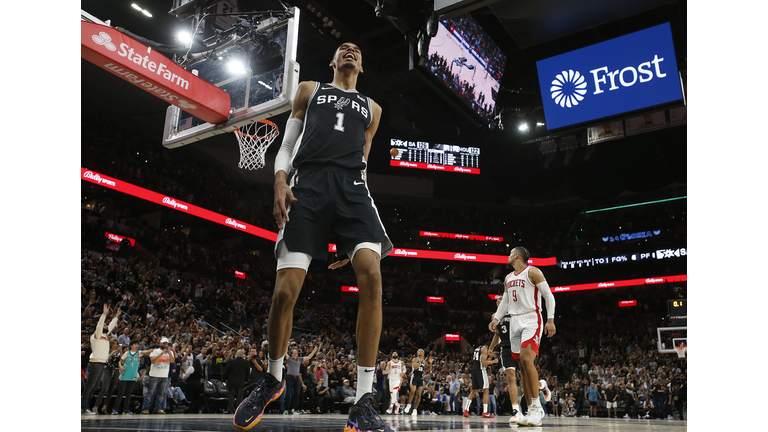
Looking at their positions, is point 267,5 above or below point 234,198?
above

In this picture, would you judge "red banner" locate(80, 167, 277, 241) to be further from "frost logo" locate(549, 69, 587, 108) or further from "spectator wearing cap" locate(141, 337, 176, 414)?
"frost logo" locate(549, 69, 587, 108)

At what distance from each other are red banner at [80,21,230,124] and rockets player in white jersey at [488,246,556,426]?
3808 millimetres

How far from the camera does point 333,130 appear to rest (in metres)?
2.77

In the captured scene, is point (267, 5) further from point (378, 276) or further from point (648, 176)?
point (648, 176)

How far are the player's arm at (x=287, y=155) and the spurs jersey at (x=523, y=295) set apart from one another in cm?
329

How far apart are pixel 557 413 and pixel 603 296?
13227 millimetres

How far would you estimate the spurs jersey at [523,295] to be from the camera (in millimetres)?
5504

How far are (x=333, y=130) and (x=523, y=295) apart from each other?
3523mm

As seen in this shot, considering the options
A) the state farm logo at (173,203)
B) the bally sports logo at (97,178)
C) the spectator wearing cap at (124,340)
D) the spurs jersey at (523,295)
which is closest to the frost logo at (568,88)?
the spurs jersey at (523,295)

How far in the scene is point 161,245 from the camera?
19.6 metres

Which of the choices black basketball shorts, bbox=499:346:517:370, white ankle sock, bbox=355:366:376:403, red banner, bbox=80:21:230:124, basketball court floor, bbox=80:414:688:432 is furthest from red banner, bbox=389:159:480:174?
white ankle sock, bbox=355:366:376:403

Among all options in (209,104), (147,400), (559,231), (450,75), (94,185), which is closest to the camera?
(209,104)

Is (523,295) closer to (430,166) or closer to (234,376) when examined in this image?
(234,376)

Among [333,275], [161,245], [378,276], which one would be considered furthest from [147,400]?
[333,275]
